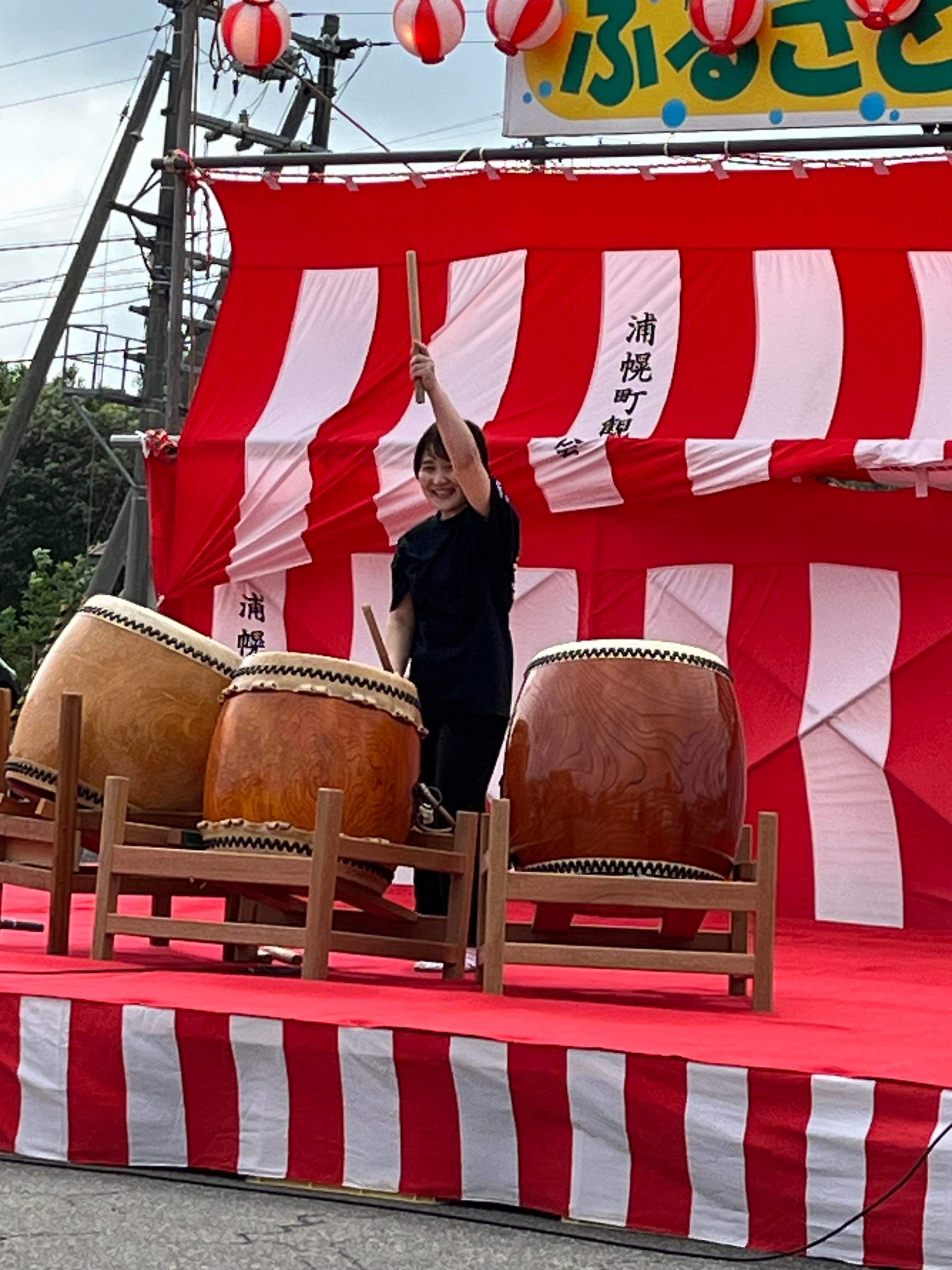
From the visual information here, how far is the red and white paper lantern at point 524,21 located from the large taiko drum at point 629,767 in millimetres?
3475

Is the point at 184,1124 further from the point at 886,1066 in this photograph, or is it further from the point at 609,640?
the point at 609,640

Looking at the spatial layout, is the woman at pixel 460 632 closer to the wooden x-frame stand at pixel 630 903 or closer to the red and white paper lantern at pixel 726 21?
the wooden x-frame stand at pixel 630 903

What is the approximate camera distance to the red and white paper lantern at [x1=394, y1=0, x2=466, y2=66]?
6.54 metres

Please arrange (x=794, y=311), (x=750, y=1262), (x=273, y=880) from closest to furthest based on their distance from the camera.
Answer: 1. (x=750, y=1262)
2. (x=273, y=880)
3. (x=794, y=311)

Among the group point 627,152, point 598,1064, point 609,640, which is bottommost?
point 598,1064

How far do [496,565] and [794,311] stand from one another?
2.60 m

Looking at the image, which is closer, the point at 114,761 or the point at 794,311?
the point at 114,761

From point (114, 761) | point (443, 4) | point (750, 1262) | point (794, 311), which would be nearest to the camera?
point (750, 1262)

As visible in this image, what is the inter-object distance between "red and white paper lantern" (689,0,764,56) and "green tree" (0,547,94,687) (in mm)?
18011

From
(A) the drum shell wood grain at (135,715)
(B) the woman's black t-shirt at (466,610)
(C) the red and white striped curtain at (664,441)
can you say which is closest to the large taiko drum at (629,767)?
(B) the woman's black t-shirt at (466,610)

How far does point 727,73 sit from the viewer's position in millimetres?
5996

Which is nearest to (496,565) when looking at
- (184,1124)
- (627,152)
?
(184,1124)

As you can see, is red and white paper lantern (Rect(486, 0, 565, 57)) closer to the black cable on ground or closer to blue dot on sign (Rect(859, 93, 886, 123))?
blue dot on sign (Rect(859, 93, 886, 123))

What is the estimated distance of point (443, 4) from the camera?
257 inches
